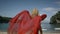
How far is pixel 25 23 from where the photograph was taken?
2.55 meters

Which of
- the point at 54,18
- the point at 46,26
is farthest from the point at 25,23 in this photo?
the point at 54,18

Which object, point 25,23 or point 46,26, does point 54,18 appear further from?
point 25,23

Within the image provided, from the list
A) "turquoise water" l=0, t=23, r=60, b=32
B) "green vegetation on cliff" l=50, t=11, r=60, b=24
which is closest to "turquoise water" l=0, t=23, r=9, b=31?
"turquoise water" l=0, t=23, r=60, b=32

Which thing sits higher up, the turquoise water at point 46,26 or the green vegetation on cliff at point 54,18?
the green vegetation on cliff at point 54,18

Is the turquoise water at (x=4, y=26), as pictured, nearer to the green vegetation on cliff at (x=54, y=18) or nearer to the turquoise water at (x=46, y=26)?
the turquoise water at (x=46, y=26)

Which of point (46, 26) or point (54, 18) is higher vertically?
point (54, 18)

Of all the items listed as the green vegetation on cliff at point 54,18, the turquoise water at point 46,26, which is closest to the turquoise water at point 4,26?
the turquoise water at point 46,26

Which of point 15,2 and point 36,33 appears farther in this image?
point 15,2

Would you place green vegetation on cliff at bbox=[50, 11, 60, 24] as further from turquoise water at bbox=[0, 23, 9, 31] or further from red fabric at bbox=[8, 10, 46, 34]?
turquoise water at bbox=[0, 23, 9, 31]

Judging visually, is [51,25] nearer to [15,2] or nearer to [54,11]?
[54,11]

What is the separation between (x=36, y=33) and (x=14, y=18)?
0.36 m

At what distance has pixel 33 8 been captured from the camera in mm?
2605

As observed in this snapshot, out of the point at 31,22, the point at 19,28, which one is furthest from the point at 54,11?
the point at 19,28

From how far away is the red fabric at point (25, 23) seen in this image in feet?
8.16
